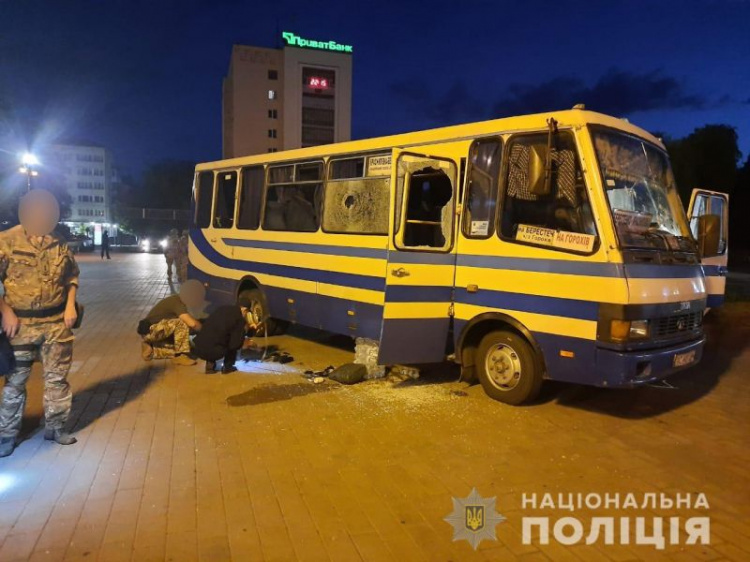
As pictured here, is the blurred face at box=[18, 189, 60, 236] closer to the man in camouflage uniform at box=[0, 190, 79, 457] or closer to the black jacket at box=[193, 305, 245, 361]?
the man in camouflage uniform at box=[0, 190, 79, 457]

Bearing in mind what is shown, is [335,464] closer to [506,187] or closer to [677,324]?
[506,187]

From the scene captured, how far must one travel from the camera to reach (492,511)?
389 cm

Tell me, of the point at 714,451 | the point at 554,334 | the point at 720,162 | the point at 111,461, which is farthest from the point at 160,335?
the point at 720,162

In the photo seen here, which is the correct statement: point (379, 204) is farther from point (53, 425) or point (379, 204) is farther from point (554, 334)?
point (53, 425)

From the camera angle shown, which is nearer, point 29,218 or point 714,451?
point 29,218

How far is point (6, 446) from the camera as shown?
452 centimetres

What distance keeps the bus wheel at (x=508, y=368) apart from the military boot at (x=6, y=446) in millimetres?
4513

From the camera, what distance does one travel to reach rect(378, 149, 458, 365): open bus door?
6.15 m

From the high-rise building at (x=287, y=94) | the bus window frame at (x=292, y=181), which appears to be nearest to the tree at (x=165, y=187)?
the high-rise building at (x=287, y=94)

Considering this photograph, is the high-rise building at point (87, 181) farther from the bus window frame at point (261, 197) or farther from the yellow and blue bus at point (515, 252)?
the yellow and blue bus at point (515, 252)

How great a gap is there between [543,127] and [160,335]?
5.70 meters

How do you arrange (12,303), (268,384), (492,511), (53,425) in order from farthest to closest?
(268,384) → (53,425) → (12,303) → (492,511)

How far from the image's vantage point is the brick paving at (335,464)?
346 cm

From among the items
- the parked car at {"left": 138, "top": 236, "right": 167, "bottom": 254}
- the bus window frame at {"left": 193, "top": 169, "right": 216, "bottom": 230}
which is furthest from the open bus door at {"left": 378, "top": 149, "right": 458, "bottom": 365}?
the parked car at {"left": 138, "top": 236, "right": 167, "bottom": 254}
